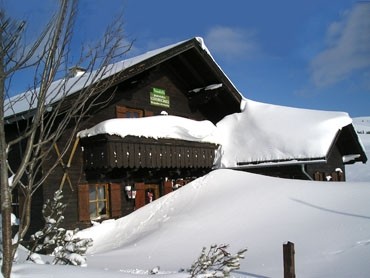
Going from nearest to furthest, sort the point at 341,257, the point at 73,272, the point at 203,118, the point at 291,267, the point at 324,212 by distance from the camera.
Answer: the point at 73,272, the point at 291,267, the point at 341,257, the point at 324,212, the point at 203,118

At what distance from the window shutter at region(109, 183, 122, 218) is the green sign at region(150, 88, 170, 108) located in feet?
11.1

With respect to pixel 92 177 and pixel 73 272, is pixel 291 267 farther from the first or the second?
pixel 92 177

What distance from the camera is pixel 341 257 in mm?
6211

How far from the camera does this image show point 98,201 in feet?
40.1

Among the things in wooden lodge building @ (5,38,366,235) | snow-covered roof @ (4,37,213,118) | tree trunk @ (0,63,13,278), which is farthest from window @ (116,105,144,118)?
tree trunk @ (0,63,13,278)

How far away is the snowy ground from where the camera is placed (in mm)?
6461

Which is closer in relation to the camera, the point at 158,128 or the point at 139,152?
the point at 139,152

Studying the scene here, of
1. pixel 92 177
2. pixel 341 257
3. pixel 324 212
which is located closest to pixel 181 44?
pixel 92 177

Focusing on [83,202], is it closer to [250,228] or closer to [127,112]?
[127,112]

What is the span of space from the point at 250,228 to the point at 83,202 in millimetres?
5146

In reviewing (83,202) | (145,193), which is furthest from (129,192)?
(83,202)

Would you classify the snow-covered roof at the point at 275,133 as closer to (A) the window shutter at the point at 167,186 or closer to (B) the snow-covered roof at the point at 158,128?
(B) the snow-covered roof at the point at 158,128

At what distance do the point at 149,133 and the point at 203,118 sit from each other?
16.0 ft

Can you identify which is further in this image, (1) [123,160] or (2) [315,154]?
(2) [315,154]
